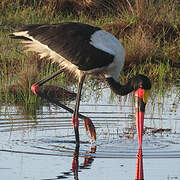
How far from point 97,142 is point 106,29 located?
220 inches

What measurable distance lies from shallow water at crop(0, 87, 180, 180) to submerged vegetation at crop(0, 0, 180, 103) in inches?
37.8

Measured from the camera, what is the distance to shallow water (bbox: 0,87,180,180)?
5.54 meters

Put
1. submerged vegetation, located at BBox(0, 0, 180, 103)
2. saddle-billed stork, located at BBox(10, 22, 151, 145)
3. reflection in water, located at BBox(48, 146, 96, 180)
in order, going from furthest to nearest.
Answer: submerged vegetation, located at BBox(0, 0, 180, 103)
saddle-billed stork, located at BBox(10, 22, 151, 145)
reflection in water, located at BBox(48, 146, 96, 180)

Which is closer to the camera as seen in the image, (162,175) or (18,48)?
(162,175)

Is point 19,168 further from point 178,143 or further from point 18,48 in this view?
point 18,48

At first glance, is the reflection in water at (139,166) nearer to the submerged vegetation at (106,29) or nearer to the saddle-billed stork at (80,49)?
the saddle-billed stork at (80,49)

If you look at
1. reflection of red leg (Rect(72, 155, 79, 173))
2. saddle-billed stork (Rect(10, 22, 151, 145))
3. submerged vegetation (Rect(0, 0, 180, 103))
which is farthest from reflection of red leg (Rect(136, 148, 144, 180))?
submerged vegetation (Rect(0, 0, 180, 103))

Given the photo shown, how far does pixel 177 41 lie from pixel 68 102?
4.00 meters

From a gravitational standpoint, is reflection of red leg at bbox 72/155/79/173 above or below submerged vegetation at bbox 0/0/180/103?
below

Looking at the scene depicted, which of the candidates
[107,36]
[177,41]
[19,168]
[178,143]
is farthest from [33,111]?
Result: [177,41]

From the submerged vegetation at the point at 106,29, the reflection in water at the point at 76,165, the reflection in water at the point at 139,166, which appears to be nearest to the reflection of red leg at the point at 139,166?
the reflection in water at the point at 139,166

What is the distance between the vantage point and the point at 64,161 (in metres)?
5.96

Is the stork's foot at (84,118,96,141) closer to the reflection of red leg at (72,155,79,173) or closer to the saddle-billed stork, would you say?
the saddle-billed stork

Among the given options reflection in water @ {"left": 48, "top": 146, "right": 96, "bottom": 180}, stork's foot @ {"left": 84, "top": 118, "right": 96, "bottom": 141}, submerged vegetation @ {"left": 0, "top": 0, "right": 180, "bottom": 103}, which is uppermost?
submerged vegetation @ {"left": 0, "top": 0, "right": 180, "bottom": 103}
